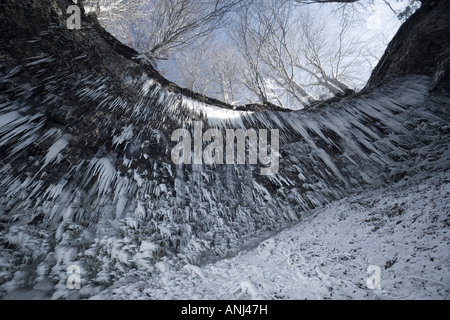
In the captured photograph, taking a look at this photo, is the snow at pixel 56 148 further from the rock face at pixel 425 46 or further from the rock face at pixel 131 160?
the rock face at pixel 425 46

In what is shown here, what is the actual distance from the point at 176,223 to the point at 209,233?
1.90 ft

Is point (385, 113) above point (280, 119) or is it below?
below

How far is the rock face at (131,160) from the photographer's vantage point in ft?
7.89

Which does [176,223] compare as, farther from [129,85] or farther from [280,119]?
[280,119]

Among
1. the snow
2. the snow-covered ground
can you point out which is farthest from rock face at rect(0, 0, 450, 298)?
the snow-covered ground

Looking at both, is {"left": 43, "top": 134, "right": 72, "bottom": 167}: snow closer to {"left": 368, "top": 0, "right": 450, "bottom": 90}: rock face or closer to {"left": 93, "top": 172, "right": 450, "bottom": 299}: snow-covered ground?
{"left": 93, "top": 172, "right": 450, "bottom": 299}: snow-covered ground

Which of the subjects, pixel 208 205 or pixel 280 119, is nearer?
pixel 208 205

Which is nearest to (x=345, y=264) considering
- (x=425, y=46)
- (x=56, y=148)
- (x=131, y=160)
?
(x=131, y=160)

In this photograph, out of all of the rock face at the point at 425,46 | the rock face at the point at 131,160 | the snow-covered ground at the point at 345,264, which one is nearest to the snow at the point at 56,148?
the rock face at the point at 131,160

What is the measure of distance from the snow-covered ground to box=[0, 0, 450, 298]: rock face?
46 centimetres

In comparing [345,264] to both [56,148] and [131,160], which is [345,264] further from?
[56,148]
